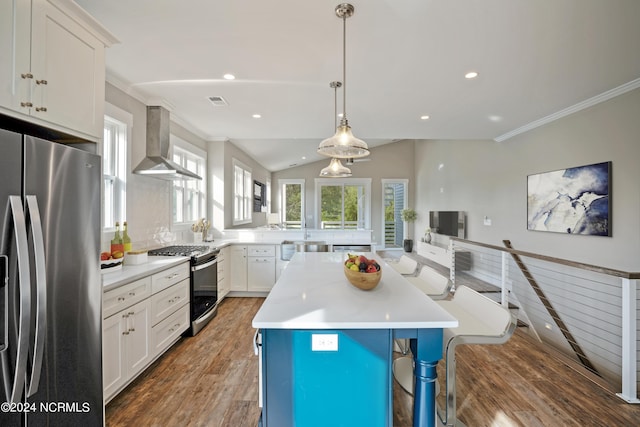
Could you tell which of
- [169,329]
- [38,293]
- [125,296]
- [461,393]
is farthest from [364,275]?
[169,329]

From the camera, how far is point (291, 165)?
9.70 meters

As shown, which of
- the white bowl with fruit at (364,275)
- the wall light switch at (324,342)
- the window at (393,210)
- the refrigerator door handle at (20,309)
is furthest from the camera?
the window at (393,210)

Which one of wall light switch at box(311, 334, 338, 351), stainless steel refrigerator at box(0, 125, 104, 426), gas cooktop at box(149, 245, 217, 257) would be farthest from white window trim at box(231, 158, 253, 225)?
wall light switch at box(311, 334, 338, 351)

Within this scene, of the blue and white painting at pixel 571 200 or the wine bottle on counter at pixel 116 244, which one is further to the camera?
the blue and white painting at pixel 571 200

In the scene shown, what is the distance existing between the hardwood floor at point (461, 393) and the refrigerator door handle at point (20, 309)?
3.24ft

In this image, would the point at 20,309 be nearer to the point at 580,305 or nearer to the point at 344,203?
the point at 580,305

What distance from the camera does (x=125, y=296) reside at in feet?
6.77

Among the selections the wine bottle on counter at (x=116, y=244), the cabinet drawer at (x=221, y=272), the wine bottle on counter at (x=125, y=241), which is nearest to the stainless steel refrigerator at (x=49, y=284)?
the wine bottle on counter at (x=116, y=244)

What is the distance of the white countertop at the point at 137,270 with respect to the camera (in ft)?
6.39

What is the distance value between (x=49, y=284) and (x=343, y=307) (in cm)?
142

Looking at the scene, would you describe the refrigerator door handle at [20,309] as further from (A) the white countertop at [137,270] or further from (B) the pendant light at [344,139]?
(B) the pendant light at [344,139]

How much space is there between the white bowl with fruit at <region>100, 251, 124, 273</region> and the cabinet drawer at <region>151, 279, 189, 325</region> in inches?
15.7

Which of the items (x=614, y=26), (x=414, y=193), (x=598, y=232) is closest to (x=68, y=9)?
(x=614, y=26)

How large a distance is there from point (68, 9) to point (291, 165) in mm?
8251
